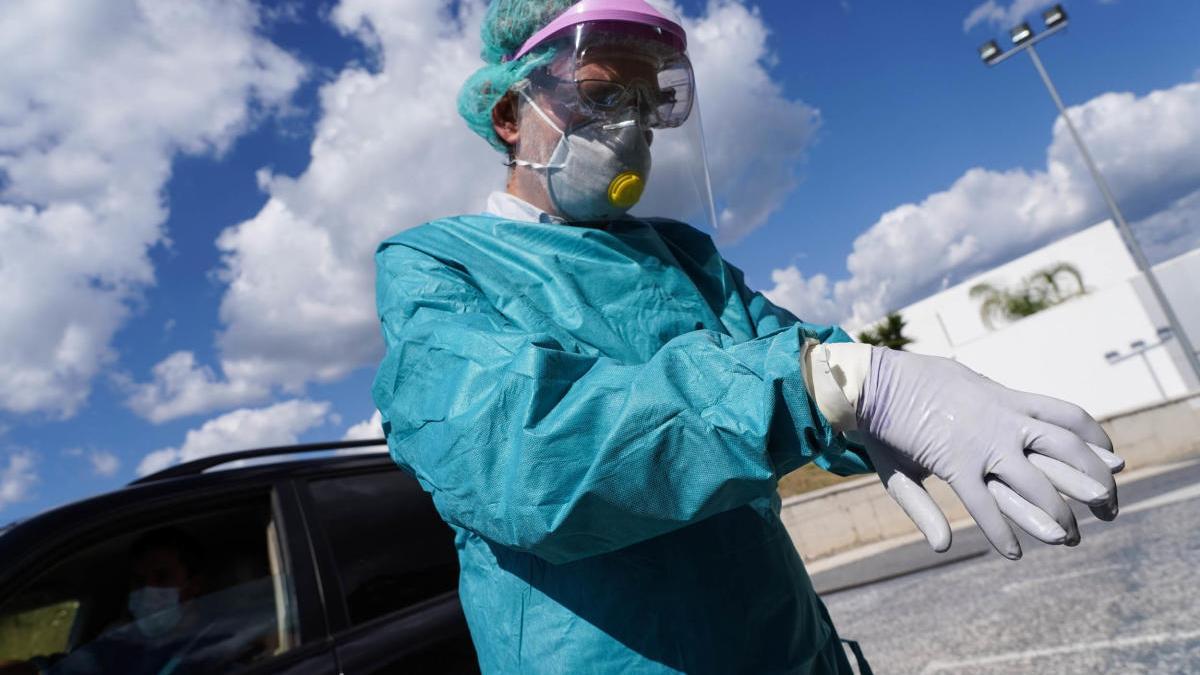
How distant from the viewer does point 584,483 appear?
77 cm

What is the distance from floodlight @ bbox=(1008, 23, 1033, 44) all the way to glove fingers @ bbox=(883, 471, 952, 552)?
62.2ft

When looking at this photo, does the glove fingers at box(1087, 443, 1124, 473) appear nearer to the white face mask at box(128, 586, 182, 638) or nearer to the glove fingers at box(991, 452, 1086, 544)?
the glove fingers at box(991, 452, 1086, 544)

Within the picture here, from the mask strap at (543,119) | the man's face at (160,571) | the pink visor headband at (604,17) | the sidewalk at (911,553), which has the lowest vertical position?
the sidewalk at (911,553)

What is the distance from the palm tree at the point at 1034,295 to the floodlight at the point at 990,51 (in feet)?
43.9

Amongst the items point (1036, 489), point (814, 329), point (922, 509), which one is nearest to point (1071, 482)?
point (1036, 489)

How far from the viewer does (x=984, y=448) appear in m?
0.84

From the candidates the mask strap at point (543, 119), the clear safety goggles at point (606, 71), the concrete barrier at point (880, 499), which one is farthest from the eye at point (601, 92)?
the concrete barrier at point (880, 499)

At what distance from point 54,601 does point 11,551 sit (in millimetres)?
516

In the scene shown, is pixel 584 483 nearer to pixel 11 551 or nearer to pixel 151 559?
pixel 11 551

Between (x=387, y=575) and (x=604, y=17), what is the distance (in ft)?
5.91

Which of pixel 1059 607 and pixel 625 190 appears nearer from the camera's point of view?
pixel 625 190

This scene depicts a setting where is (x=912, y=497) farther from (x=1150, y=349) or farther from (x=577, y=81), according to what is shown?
(x=1150, y=349)

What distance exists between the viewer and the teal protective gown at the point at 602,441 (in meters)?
0.79

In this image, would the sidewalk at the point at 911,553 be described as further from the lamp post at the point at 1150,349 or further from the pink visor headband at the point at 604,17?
the lamp post at the point at 1150,349
